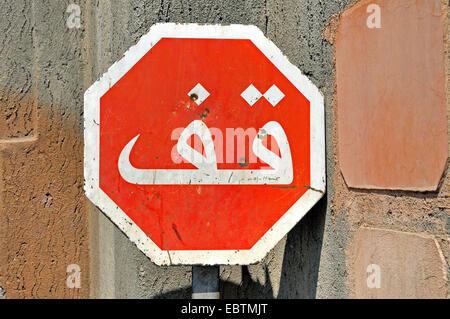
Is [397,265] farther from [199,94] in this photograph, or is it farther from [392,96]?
[199,94]

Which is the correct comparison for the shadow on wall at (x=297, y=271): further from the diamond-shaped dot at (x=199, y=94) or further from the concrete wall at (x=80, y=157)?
the diamond-shaped dot at (x=199, y=94)

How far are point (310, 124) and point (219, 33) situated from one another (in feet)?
1.01

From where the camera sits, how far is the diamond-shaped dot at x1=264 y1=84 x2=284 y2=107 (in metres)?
1.32

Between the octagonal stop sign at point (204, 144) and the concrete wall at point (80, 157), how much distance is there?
0.52ft

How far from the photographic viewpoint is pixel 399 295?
1.12m

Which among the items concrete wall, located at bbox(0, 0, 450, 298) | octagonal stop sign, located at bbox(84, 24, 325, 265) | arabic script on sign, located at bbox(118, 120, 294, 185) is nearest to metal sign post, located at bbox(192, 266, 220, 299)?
octagonal stop sign, located at bbox(84, 24, 325, 265)

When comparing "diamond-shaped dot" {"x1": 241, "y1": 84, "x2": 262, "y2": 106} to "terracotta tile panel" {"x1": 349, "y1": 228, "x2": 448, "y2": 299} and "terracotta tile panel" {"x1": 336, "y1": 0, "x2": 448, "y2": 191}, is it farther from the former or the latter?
"terracotta tile panel" {"x1": 349, "y1": 228, "x2": 448, "y2": 299}

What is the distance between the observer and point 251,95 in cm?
132

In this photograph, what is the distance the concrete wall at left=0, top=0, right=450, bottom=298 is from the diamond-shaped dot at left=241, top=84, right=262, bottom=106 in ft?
0.71

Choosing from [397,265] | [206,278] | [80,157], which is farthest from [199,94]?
[80,157]

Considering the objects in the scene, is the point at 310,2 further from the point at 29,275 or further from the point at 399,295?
the point at 29,275

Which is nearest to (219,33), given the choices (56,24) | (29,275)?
(56,24)

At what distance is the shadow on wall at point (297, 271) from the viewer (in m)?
1.51

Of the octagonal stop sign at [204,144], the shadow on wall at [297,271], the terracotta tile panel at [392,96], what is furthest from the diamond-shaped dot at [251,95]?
the shadow on wall at [297,271]
